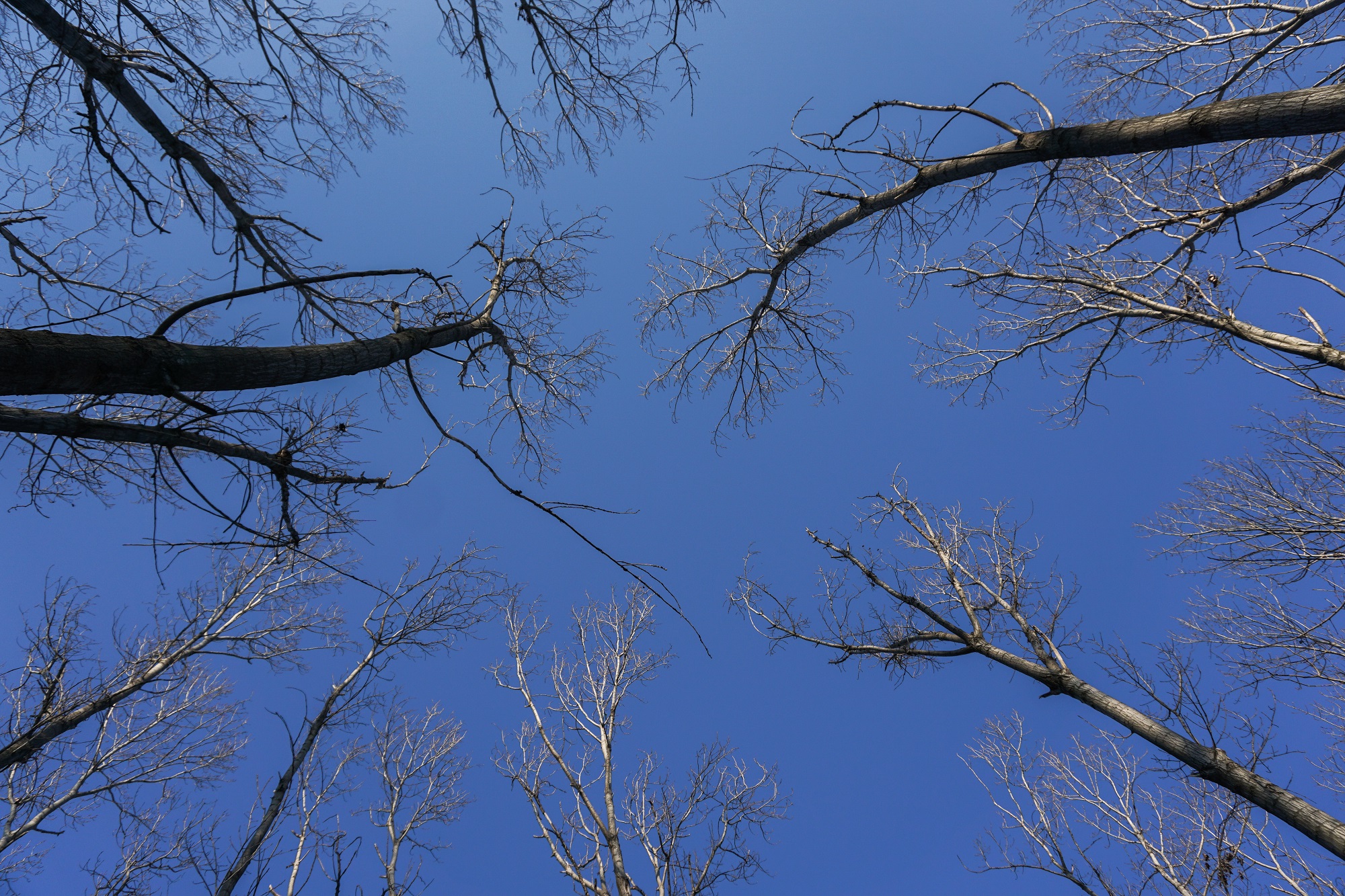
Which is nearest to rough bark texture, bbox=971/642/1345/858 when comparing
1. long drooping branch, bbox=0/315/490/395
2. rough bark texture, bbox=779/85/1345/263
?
rough bark texture, bbox=779/85/1345/263

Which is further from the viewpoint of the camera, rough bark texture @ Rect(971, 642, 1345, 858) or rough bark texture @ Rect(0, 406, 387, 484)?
rough bark texture @ Rect(971, 642, 1345, 858)

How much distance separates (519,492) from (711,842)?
7154mm

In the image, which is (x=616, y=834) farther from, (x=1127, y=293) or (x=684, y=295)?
(x=1127, y=293)

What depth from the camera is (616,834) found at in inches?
256

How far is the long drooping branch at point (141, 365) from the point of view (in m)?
2.10

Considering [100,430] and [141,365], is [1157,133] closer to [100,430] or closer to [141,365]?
[141,365]

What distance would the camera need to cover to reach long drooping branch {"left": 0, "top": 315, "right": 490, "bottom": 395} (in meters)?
2.10

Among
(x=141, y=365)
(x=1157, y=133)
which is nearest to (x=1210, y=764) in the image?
(x=1157, y=133)

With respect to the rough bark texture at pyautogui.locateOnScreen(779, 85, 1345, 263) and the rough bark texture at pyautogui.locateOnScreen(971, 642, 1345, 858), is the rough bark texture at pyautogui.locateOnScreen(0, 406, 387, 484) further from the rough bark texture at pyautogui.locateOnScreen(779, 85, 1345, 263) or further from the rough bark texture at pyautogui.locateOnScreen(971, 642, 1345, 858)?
the rough bark texture at pyautogui.locateOnScreen(971, 642, 1345, 858)

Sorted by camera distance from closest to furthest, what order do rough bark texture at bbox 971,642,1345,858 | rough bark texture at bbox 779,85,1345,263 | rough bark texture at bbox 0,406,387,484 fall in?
1. rough bark texture at bbox 0,406,387,484
2. rough bark texture at bbox 779,85,1345,263
3. rough bark texture at bbox 971,642,1345,858

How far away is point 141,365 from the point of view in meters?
2.29

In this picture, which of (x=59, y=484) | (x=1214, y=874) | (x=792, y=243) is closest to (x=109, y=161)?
(x=59, y=484)

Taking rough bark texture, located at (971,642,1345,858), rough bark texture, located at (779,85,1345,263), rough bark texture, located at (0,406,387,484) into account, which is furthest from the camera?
rough bark texture, located at (971,642,1345,858)

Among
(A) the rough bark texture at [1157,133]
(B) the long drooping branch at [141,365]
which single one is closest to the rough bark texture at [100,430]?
(B) the long drooping branch at [141,365]
